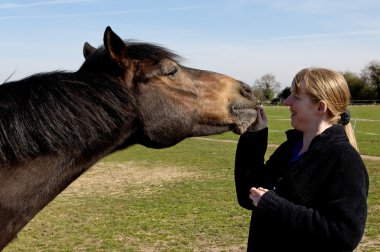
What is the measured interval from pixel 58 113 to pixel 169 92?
81 centimetres

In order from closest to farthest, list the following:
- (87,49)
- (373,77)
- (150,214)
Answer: (87,49) → (150,214) → (373,77)

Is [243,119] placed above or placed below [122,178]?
above

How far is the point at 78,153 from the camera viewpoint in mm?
2611

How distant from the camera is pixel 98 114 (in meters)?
2.56

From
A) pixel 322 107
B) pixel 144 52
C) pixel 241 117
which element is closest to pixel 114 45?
pixel 144 52

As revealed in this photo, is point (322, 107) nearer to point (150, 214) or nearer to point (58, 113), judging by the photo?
point (58, 113)

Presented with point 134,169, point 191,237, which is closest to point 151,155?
point 134,169

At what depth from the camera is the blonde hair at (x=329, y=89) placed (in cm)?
251

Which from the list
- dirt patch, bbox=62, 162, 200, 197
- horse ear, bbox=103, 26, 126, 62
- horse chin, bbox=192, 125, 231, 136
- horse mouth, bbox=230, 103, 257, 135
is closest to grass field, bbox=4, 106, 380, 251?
dirt patch, bbox=62, 162, 200, 197

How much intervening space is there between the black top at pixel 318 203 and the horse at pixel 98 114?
0.73m

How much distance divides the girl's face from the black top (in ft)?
0.33

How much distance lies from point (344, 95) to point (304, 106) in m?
0.23

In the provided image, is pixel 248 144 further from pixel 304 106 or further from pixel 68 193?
pixel 68 193

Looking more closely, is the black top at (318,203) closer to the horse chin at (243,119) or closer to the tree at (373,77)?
the horse chin at (243,119)
